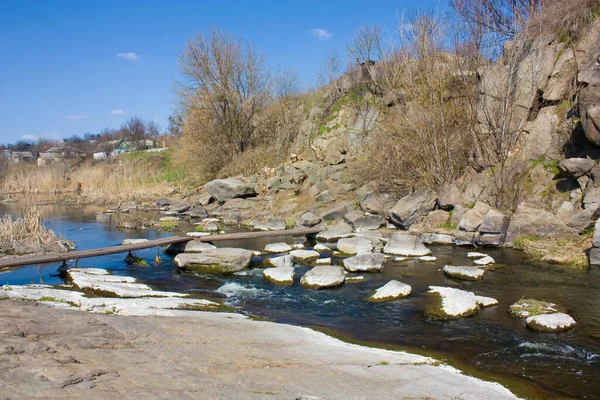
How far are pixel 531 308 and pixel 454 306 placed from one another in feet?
4.35

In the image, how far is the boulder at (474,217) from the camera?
15.2 m

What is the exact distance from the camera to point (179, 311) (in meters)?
8.30

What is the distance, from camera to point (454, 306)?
348 inches

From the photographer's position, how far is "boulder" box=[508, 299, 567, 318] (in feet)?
28.3

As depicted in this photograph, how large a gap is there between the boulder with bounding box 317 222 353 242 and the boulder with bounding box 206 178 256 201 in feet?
27.4

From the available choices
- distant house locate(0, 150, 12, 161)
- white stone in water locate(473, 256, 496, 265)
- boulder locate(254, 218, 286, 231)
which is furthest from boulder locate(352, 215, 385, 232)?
distant house locate(0, 150, 12, 161)

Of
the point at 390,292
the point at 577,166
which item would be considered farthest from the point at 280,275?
the point at 577,166

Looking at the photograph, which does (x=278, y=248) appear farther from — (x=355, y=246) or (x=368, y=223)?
(x=368, y=223)

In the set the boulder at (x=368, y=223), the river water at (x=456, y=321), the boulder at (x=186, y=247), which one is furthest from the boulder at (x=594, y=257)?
the boulder at (x=186, y=247)

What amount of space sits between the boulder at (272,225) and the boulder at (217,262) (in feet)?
20.2

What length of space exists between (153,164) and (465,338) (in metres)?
42.0

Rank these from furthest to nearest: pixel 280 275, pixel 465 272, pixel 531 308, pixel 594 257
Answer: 1. pixel 594 257
2. pixel 280 275
3. pixel 465 272
4. pixel 531 308

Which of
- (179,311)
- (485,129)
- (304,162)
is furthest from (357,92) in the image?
(179,311)

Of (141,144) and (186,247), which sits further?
(141,144)
